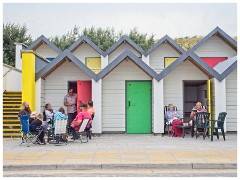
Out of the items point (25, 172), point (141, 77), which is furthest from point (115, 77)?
point (25, 172)

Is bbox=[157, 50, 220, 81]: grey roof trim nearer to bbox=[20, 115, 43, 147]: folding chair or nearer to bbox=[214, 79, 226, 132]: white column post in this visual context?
bbox=[214, 79, 226, 132]: white column post

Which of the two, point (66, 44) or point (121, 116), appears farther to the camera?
point (66, 44)

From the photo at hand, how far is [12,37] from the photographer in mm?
43438

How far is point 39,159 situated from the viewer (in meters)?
10.9

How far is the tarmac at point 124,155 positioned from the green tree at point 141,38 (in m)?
33.8

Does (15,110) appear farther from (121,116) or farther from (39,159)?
(39,159)

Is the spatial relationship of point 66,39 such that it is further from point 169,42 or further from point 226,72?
point 226,72

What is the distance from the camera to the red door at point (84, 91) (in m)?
18.7

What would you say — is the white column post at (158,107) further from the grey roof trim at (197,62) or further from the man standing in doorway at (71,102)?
the man standing in doorway at (71,102)

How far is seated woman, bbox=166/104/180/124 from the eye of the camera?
1785cm

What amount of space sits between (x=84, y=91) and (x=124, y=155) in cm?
757

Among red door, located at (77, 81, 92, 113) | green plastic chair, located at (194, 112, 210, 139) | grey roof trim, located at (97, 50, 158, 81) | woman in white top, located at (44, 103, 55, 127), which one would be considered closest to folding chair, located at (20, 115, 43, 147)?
woman in white top, located at (44, 103, 55, 127)

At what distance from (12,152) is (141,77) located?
7.73 metres

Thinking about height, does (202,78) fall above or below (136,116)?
above
